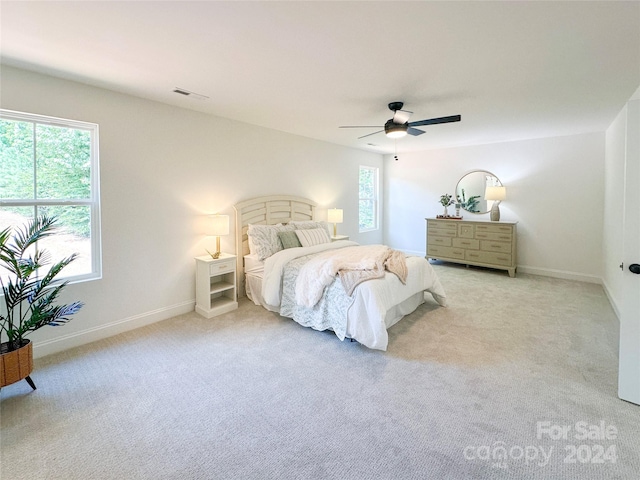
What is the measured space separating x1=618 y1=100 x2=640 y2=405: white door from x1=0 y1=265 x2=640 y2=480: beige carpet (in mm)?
170

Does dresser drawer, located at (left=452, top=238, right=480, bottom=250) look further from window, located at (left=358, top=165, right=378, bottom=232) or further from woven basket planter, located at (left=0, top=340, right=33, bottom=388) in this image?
woven basket planter, located at (left=0, top=340, right=33, bottom=388)

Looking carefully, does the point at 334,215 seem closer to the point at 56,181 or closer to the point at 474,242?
the point at 474,242

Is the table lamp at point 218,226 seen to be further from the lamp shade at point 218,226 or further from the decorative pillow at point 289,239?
the decorative pillow at point 289,239

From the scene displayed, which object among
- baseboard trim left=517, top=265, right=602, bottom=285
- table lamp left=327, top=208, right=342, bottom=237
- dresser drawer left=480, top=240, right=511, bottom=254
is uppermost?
table lamp left=327, top=208, right=342, bottom=237

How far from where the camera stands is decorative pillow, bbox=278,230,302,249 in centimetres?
429

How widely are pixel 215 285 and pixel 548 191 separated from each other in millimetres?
5830

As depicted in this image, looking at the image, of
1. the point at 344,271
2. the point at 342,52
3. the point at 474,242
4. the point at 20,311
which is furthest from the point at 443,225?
the point at 20,311

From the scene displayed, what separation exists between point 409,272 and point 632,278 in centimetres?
180

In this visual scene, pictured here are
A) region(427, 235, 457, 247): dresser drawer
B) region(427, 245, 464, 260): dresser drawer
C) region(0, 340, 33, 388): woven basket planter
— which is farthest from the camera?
region(427, 235, 457, 247): dresser drawer

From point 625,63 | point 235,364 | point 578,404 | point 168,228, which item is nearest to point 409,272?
point 578,404

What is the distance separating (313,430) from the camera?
6.25 feet

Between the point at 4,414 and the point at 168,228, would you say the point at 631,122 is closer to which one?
the point at 168,228

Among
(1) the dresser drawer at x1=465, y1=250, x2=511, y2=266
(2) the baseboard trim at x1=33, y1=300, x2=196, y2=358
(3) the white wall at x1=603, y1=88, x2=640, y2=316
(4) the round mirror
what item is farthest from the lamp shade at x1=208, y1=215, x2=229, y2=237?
(4) the round mirror

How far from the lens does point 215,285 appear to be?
407 centimetres
